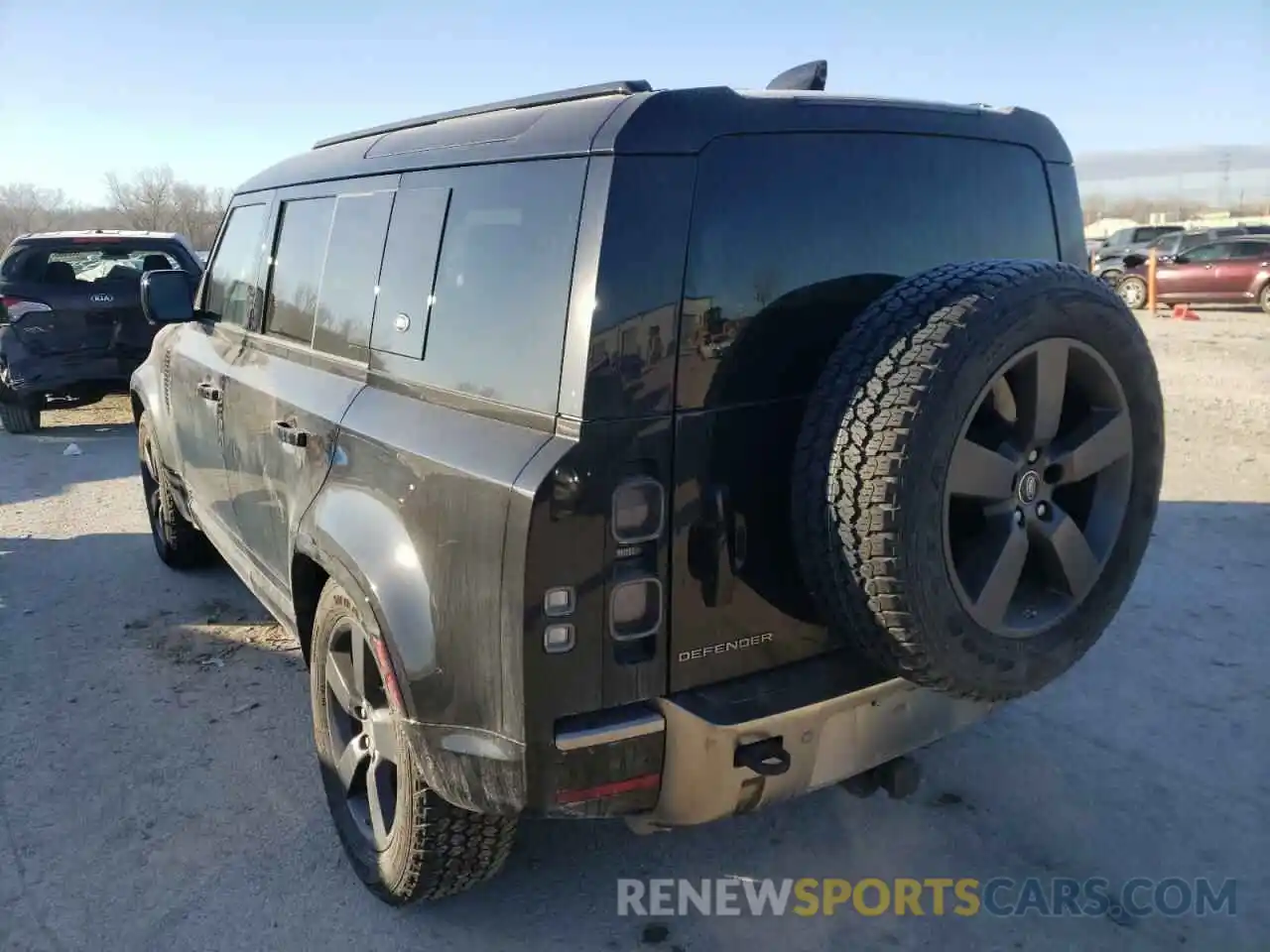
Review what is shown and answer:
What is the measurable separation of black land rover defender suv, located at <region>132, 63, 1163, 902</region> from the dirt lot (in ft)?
1.32

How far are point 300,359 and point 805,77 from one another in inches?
70.9

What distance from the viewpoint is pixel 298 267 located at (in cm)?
335

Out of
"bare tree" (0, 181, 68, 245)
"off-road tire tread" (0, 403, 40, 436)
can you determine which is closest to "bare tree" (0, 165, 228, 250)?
"bare tree" (0, 181, 68, 245)

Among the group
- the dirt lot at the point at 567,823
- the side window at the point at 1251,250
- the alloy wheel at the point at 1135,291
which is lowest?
the dirt lot at the point at 567,823

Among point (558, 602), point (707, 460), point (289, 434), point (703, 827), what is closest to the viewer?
point (558, 602)

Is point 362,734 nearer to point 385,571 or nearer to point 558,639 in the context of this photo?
point 385,571

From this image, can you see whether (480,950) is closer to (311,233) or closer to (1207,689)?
(311,233)

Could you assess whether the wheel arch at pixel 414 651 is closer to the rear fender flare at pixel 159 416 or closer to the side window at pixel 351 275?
the side window at pixel 351 275

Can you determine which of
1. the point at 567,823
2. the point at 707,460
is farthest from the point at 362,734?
the point at 707,460

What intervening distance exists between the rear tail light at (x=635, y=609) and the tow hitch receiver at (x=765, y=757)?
0.35 metres

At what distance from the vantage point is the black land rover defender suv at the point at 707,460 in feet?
6.64

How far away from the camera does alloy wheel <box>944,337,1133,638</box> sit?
2180 mm

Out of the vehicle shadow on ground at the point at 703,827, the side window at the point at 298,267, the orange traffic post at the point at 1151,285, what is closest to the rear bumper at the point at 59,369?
the vehicle shadow on ground at the point at 703,827

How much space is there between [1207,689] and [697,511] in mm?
2801
